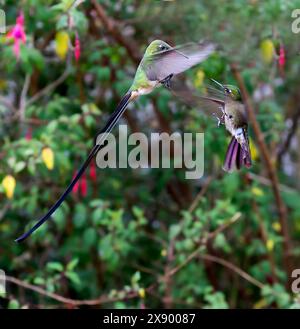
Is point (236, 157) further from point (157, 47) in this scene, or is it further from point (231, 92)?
point (157, 47)

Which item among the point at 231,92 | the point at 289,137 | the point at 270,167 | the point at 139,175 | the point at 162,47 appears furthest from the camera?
the point at 289,137

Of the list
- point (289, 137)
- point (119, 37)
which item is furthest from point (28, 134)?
Result: point (289, 137)

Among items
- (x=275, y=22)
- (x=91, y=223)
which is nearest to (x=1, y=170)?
(x=91, y=223)

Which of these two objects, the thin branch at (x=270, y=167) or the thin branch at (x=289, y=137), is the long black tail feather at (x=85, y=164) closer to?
the thin branch at (x=270, y=167)

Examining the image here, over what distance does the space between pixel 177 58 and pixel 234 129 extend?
0.23 meters

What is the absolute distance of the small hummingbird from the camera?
51.8 inches

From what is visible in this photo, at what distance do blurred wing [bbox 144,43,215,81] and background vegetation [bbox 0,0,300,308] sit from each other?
1.12 metres

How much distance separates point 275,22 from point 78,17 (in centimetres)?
79

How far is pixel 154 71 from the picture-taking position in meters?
1.29

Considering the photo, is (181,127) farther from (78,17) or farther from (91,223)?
(78,17)

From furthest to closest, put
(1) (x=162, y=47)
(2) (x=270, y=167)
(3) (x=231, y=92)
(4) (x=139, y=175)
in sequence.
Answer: (4) (x=139, y=175) → (2) (x=270, y=167) → (3) (x=231, y=92) → (1) (x=162, y=47)

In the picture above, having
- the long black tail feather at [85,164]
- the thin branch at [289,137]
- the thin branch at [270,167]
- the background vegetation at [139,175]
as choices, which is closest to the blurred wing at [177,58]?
the long black tail feather at [85,164]

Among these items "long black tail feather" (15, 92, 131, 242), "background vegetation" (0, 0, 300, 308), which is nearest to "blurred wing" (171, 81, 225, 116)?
"long black tail feather" (15, 92, 131, 242)
